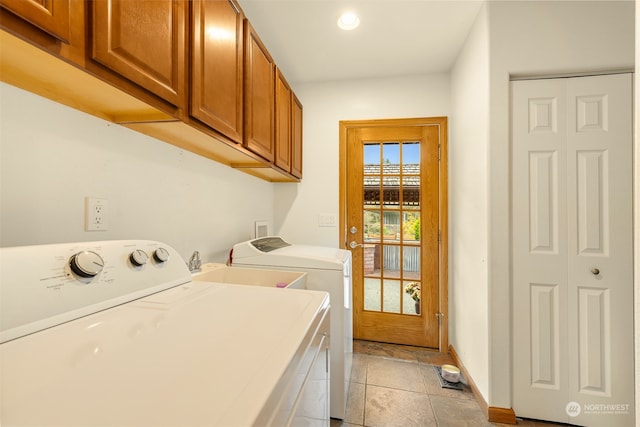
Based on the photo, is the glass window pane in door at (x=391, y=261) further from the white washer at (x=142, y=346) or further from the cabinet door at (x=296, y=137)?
the white washer at (x=142, y=346)

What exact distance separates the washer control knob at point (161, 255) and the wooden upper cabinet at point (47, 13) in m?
0.62

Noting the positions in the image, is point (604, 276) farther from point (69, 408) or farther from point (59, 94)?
point (59, 94)

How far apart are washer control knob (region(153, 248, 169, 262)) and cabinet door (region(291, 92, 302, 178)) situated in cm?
142

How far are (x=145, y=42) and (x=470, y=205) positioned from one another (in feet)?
6.59

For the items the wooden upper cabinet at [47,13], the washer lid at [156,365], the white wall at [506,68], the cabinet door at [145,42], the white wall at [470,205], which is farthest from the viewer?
the white wall at [470,205]

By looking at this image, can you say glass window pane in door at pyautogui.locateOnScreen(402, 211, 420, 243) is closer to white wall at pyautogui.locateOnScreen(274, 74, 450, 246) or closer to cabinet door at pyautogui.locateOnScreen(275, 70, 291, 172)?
white wall at pyautogui.locateOnScreen(274, 74, 450, 246)

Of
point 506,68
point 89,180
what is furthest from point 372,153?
point 89,180

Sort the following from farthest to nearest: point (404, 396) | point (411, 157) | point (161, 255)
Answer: point (411, 157) < point (404, 396) < point (161, 255)

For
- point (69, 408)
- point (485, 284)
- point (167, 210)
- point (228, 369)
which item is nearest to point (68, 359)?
point (69, 408)

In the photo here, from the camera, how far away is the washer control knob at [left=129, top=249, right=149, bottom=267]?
0.81m

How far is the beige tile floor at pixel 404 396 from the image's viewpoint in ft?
5.02

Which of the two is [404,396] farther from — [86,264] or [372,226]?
[86,264]

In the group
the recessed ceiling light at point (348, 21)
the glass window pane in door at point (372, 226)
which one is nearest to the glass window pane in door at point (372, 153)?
the glass window pane in door at point (372, 226)

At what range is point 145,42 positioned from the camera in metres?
0.77
